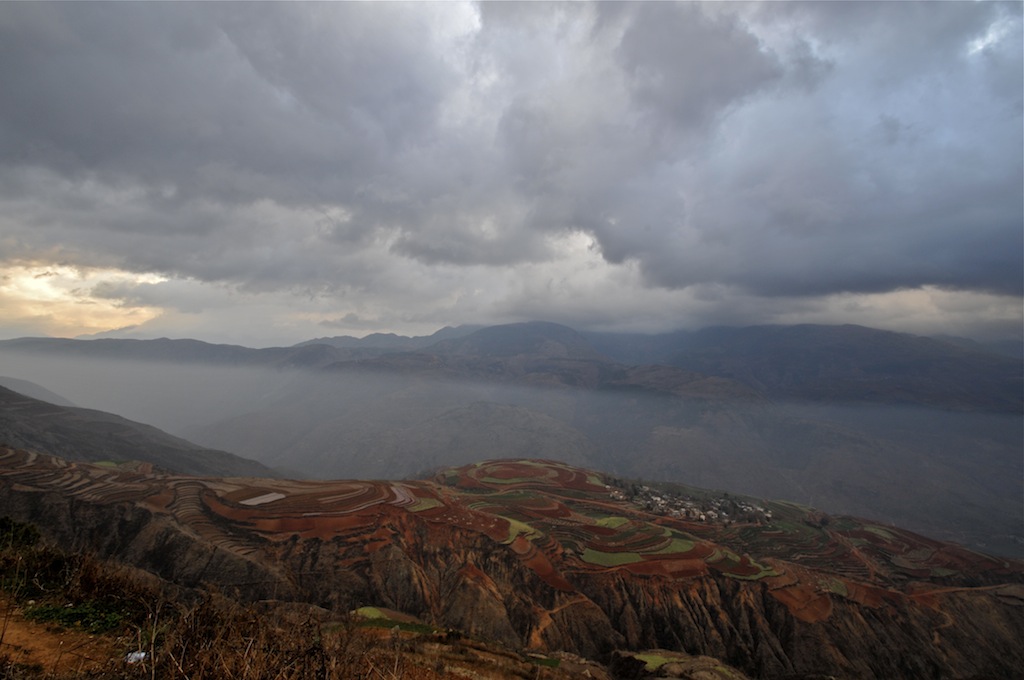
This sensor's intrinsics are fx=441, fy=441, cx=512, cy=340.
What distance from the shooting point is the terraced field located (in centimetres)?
3750

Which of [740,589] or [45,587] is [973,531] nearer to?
[740,589]

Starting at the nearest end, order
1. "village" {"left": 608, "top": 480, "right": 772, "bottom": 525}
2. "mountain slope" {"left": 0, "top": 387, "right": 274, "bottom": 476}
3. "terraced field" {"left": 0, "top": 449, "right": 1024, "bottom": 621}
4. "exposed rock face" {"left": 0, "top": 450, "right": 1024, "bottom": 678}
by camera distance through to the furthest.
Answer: "exposed rock face" {"left": 0, "top": 450, "right": 1024, "bottom": 678} < "terraced field" {"left": 0, "top": 449, "right": 1024, "bottom": 621} < "village" {"left": 608, "top": 480, "right": 772, "bottom": 525} < "mountain slope" {"left": 0, "top": 387, "right": 274, "bottom": 476}

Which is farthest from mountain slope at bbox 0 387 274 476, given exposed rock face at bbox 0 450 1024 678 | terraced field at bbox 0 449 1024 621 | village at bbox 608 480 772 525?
village at bbox 608 480 772 525

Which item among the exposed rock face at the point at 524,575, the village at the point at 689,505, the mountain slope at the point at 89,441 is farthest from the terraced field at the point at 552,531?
the mountain slope at the point at 89,441

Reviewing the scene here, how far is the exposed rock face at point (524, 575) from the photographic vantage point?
3378 centimetres

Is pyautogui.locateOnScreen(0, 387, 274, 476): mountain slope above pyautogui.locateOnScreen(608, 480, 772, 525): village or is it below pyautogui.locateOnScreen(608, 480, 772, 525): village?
above

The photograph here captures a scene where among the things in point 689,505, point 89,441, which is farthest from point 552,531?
point 89,441

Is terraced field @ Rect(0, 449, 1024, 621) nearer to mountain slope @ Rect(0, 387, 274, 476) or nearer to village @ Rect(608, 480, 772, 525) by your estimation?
village @ Rect(608, 480, 772, 525)

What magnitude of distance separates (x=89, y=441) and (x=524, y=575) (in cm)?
10336

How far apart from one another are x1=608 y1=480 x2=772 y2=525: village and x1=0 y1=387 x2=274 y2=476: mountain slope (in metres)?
78.2

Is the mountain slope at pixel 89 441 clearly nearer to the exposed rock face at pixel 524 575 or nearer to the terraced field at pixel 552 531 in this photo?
the terraced field at pixel 552 531

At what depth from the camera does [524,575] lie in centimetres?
3969

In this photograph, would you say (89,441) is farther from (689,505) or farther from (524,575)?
(689,505)

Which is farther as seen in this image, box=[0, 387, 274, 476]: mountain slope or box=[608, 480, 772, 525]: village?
box=[0, 387, 274, 476]: mountain slope
